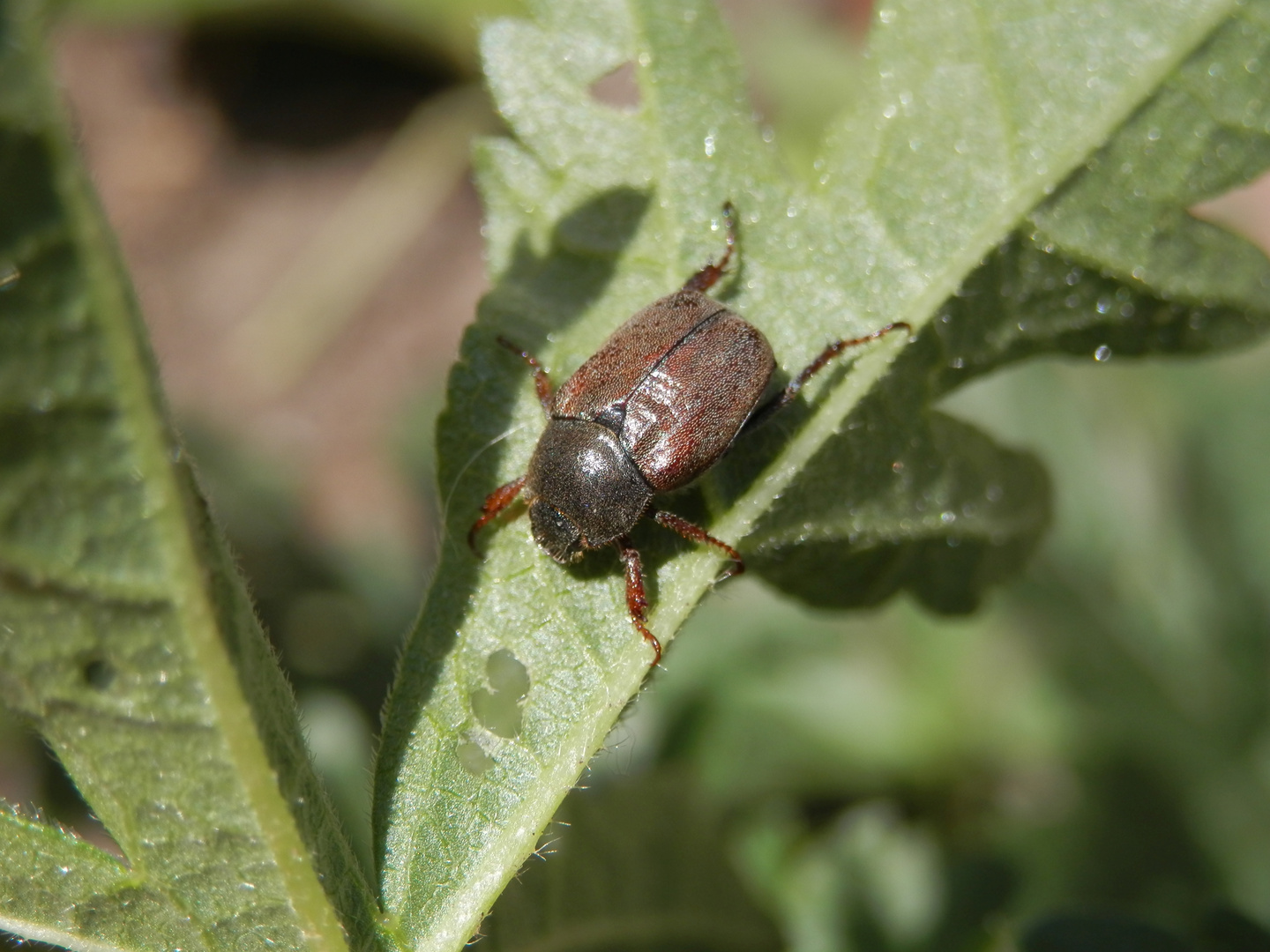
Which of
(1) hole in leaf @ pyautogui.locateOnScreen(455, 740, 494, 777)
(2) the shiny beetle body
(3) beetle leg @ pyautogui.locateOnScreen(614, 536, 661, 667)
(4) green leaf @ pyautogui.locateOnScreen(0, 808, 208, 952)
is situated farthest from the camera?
(2) the shiny beetle body

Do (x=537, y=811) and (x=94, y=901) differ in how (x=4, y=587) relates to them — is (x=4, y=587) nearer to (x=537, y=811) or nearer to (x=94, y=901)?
(x=94, y=901)

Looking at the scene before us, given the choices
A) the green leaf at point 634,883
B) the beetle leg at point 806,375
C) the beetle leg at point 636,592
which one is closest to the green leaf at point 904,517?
the beetle leg at point 806,375

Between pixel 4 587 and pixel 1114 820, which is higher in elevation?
pixel 4 587

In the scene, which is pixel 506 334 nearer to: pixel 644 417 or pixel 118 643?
pixel 644 417

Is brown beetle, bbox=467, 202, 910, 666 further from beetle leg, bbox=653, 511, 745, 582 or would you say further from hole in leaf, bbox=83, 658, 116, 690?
hole in leaf, bbox=83, 658, 116, 690

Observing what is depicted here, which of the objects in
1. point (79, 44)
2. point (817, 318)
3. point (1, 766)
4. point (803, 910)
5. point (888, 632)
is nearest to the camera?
point (817, 318)

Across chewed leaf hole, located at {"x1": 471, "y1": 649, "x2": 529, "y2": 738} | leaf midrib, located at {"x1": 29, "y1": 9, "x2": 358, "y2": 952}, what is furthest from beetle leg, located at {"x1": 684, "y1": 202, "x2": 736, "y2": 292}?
leaf midrib, located at {"x1": 29, "y1": 9, "x2": 358, "y2": 952}

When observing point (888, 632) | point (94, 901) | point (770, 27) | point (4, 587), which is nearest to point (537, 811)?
point (94, 901)
